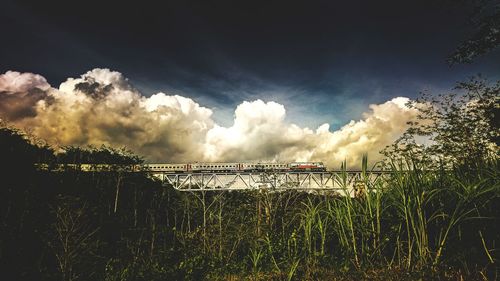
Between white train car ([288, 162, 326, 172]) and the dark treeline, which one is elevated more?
white train car ([288, 162, 326, 172])

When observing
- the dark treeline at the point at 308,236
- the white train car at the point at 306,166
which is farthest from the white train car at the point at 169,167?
the dark treeline at the point at 308,236

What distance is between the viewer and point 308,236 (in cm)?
413

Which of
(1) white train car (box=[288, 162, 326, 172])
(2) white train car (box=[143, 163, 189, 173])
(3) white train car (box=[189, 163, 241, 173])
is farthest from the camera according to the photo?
(2) white train car (box=[143, 163, 189, 173])

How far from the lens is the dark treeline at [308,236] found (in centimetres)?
328

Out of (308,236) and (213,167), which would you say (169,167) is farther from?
(308,236)

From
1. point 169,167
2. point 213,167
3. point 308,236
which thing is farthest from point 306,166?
point 308,236

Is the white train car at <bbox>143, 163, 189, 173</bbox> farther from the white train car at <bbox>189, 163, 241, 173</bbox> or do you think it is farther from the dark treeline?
the dark treeline

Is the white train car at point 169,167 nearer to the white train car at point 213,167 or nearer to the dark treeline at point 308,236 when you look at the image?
the white train car at point 213,167

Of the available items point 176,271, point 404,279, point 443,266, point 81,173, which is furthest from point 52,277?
point 81,173

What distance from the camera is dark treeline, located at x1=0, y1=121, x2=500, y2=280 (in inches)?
129

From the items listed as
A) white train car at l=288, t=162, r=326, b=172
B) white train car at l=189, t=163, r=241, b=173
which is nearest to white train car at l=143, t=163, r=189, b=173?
white train car at l=189, t=163, r=241, b=173

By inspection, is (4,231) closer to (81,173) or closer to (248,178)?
(81,173)

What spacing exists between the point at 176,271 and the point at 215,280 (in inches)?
63.1

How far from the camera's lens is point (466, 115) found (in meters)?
15.8
